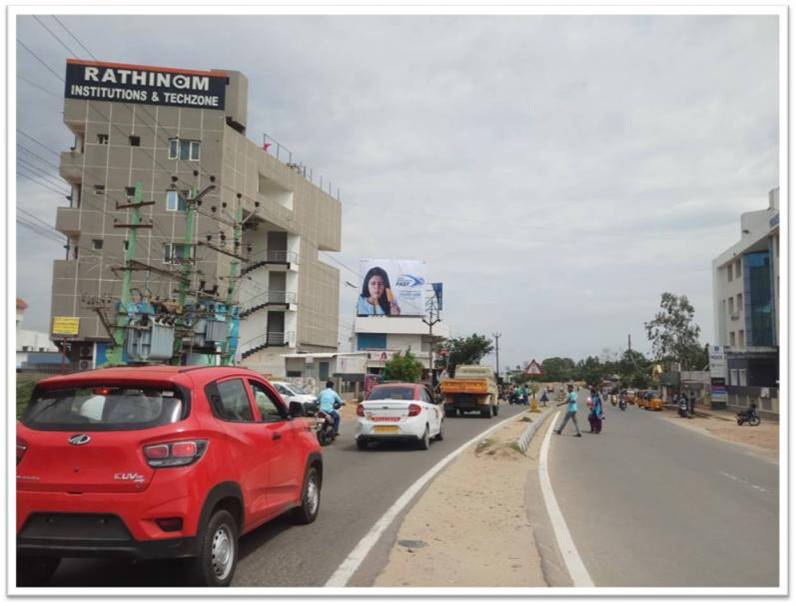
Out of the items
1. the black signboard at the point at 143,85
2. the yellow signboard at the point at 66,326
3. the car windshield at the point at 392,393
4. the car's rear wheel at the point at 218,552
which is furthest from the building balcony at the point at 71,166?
the car's rear wheel at the point at 218,552

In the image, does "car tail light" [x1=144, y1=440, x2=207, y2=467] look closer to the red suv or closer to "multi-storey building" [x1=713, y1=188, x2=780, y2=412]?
the red suv

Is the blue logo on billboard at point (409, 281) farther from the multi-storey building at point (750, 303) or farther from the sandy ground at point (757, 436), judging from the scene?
the sandy ground at point (757, 436)

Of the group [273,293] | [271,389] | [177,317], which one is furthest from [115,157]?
[271,389]

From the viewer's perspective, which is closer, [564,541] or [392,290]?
[564,541]

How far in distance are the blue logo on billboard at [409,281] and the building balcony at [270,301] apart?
25169 mm

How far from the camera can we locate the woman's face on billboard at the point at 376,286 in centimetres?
8038

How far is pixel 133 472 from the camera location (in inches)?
187

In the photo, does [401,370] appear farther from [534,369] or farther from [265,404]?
[265,404]

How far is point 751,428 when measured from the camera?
90.1 feet

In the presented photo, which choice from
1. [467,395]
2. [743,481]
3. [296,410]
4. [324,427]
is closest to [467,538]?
[296,410]

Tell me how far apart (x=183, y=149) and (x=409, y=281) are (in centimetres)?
3753
